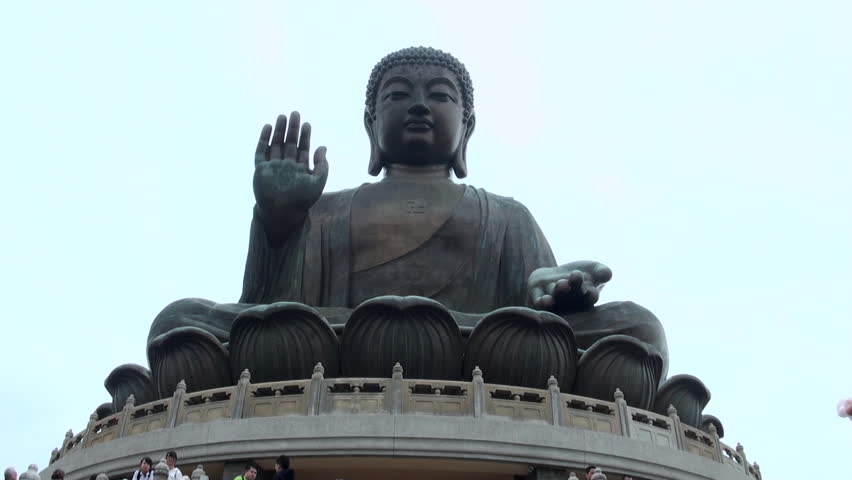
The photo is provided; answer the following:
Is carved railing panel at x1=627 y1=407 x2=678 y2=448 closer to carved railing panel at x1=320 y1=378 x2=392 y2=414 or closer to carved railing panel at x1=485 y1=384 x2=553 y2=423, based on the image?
carved railing panel at x1=485 y1=384 x2=553 y2=423

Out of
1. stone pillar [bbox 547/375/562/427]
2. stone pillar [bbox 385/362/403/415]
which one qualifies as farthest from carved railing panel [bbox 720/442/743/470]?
stone pillar [bbox 385/362/403/415]

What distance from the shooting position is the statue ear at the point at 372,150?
1548 centimetres

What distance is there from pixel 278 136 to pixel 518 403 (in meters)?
4.84

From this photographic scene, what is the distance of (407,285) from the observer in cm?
1360

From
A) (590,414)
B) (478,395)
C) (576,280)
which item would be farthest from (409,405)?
(576,280)

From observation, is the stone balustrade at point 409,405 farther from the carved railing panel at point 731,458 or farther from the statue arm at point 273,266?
the statue arm at point 273,266

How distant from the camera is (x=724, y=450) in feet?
35.5

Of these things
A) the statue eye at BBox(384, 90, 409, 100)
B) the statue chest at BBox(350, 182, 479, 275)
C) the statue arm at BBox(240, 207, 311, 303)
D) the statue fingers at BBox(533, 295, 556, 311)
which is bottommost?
the statue fingers at BBox(533, 295, 556, 311)

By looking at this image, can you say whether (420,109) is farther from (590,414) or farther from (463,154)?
(590,414)

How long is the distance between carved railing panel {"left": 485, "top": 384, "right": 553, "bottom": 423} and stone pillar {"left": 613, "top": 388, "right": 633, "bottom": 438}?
0.68 metres

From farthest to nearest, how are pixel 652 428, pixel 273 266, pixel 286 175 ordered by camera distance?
pixel 273 266
pixel 286 175
pixel 652 428

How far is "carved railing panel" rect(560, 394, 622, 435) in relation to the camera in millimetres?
9969

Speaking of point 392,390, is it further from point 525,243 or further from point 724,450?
point 525,243

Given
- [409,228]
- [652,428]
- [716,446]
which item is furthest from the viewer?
[409,228]
